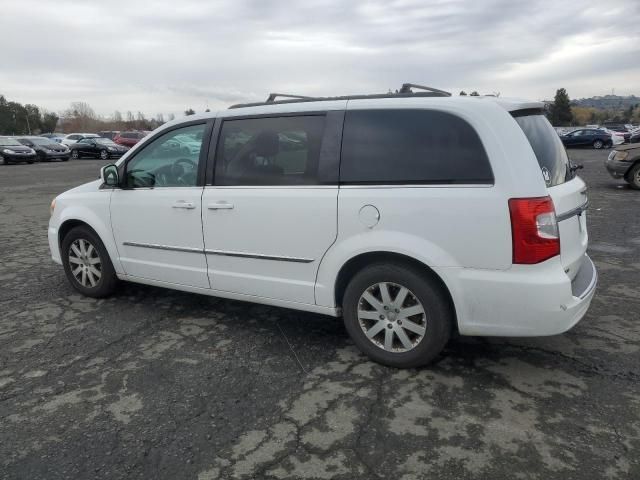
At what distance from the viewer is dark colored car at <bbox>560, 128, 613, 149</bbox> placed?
105 ft

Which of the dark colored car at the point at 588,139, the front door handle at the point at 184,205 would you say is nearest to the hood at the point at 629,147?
the front door handle at the point at 184,205

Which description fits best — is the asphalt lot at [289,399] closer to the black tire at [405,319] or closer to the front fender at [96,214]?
the black tire at [405,319]

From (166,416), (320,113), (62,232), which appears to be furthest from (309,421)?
(62,232)

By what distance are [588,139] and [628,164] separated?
22.4 meters

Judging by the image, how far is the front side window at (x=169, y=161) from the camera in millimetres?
Result: 4145

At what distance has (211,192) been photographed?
12.9ft

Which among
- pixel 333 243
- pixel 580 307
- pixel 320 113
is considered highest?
pixel 320 113

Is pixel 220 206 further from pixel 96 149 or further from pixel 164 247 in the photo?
pixel 96 149

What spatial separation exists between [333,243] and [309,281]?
0.36m

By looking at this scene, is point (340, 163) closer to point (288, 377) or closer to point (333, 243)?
point (333, 243)

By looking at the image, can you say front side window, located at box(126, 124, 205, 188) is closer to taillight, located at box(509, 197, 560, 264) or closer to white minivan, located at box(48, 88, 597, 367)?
white minivan, located at box(48, 88, 597, 367)

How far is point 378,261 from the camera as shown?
131 inches

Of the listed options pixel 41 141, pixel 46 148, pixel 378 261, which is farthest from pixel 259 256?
pixel 41 141

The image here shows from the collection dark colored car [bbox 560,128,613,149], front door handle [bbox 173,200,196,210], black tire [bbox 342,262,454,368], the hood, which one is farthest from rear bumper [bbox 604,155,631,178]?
dark colored car [bbox 560,128,613,149]
